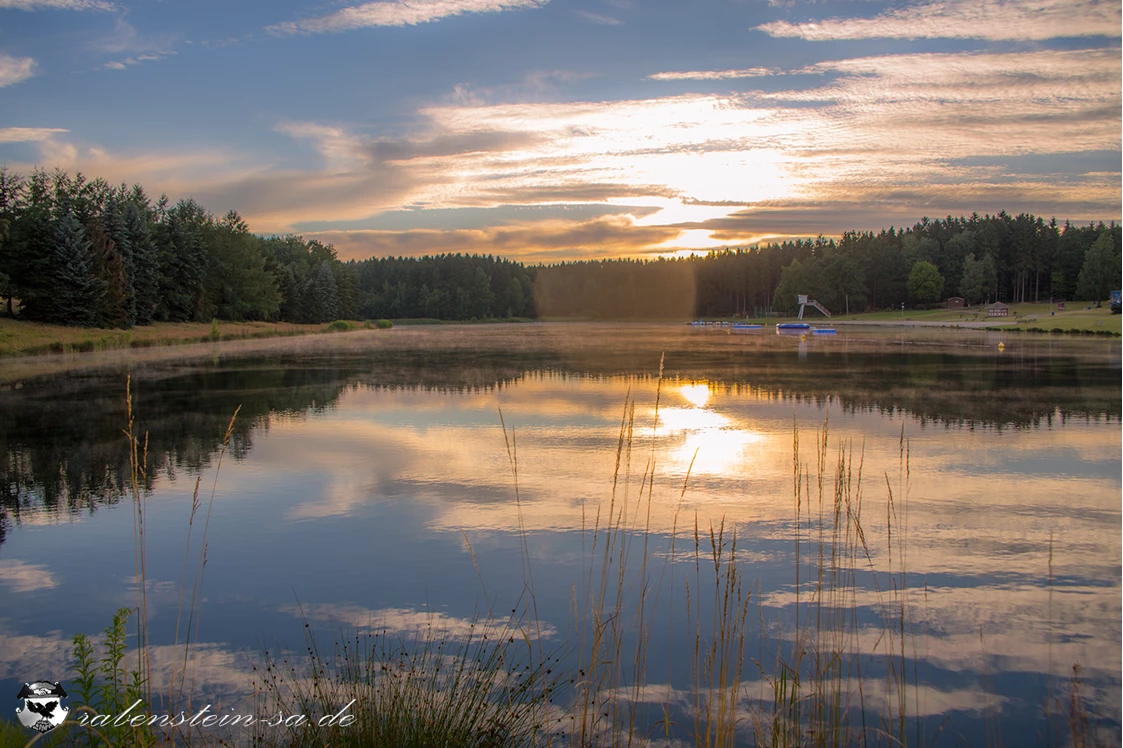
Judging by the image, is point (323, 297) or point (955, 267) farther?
point (955, 267)

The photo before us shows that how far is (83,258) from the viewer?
53438mm

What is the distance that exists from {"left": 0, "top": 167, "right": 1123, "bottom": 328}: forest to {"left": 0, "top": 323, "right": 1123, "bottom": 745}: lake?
141ft

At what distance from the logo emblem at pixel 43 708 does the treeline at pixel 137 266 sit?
54378mm

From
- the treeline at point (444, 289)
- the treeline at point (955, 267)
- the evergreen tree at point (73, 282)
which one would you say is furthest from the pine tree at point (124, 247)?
the treeline at point (444, 289)

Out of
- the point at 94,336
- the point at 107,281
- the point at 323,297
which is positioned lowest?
the point at 94,336

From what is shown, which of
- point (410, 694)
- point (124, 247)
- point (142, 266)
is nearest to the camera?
point (410, 694)

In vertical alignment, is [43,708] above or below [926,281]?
below

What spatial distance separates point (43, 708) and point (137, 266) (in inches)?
2667

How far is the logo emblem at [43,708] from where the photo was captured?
4027 millimetres

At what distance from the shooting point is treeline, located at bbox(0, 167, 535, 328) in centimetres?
5278

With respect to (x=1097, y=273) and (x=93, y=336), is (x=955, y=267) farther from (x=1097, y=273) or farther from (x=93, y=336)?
(x=93, y=336)

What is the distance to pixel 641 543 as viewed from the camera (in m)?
7.66

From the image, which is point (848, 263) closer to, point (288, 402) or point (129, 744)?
point (288, 402)

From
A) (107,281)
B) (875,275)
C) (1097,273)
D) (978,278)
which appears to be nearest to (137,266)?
(107,281)
